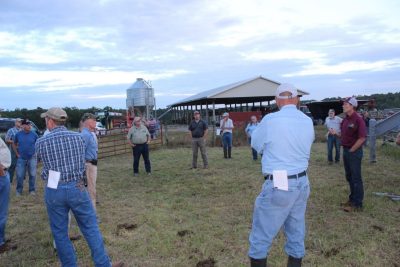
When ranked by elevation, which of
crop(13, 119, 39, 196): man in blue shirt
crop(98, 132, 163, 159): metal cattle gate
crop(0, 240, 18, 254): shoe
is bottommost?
crop(0, 240, 18, 254): shoe

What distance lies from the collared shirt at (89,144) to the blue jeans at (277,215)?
3.37 metres

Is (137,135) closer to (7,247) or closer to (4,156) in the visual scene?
(7,247)

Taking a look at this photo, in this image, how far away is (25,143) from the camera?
8.81 meters

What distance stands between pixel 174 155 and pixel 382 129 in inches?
310

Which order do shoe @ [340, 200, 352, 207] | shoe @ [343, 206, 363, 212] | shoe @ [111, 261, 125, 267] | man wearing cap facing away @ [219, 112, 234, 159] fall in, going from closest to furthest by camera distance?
shoe @ [111, 261, 125, 267] < shoe @ [343, 206, 363, 212] < shoe @ [340, 200, 352, 207] < man wearing cap facing away @ [219, 112, 234, 159]

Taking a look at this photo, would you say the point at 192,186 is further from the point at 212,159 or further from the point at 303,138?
the point at 303,138

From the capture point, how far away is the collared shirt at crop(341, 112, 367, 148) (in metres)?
6.41

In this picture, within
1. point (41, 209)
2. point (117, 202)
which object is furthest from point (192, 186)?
point (41, 209)

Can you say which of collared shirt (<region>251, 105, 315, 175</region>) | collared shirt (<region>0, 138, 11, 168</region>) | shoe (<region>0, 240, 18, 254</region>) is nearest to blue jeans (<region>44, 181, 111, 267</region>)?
collared shirt (<region>0, 138, 11, 168</region>)

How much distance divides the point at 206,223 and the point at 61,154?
9.96 feet

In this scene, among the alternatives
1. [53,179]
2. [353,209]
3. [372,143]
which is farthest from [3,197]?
[372,143]

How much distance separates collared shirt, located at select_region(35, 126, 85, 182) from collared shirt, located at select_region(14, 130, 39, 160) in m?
5.19

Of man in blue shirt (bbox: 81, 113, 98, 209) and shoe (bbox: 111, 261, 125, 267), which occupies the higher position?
man in blue shirt (bbox: 81, 113, 98, 209)

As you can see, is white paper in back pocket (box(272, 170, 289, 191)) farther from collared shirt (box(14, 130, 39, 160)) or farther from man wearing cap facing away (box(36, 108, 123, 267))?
collared shirt (box(14, 130, 39, 160))
